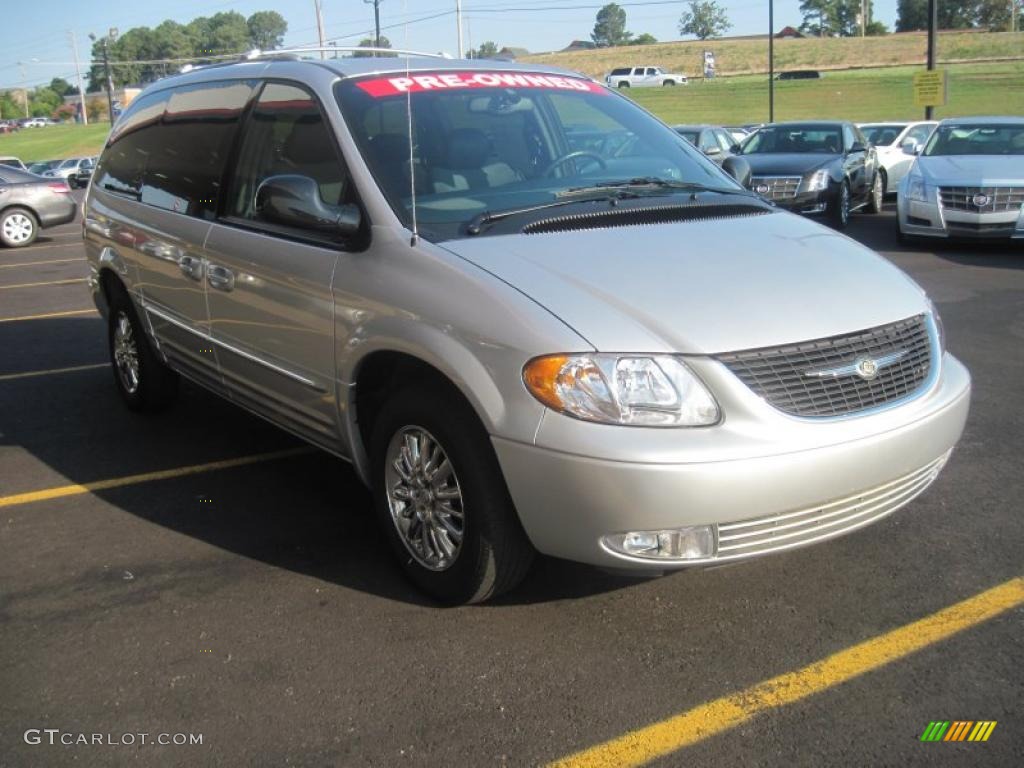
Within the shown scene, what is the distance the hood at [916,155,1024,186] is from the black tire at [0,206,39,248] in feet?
46.9

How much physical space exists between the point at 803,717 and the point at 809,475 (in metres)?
0.68

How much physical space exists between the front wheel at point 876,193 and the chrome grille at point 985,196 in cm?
455

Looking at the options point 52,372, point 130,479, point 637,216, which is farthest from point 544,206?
point 52,372

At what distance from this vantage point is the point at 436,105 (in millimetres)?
4113

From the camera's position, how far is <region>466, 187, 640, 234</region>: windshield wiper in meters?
3.57

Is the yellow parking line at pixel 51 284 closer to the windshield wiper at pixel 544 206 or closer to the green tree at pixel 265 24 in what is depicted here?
the windshield wiper at pixel 544 206

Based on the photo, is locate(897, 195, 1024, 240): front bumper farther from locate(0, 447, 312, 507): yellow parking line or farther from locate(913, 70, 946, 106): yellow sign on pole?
locate(913, 70, 946, 106): yellow sign on pole

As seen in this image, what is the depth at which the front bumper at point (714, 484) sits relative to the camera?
114 inches

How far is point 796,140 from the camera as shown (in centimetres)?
1545

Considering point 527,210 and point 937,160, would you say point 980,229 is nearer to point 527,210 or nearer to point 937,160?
point 937,160

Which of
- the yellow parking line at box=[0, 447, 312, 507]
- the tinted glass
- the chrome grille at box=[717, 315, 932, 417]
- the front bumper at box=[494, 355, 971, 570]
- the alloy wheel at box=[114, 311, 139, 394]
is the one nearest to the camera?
the front bumper at box=[494, 355, 971, 570]

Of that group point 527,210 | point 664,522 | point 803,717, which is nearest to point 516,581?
point 664,522

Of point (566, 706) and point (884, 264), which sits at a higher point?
point (884, 264)

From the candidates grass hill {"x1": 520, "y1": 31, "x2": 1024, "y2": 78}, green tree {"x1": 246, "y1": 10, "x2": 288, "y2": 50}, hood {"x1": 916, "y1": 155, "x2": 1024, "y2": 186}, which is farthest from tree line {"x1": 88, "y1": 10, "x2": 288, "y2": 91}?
hood {"x1": 916, "y1": 155, "x2": 1024, "y2": 186}
